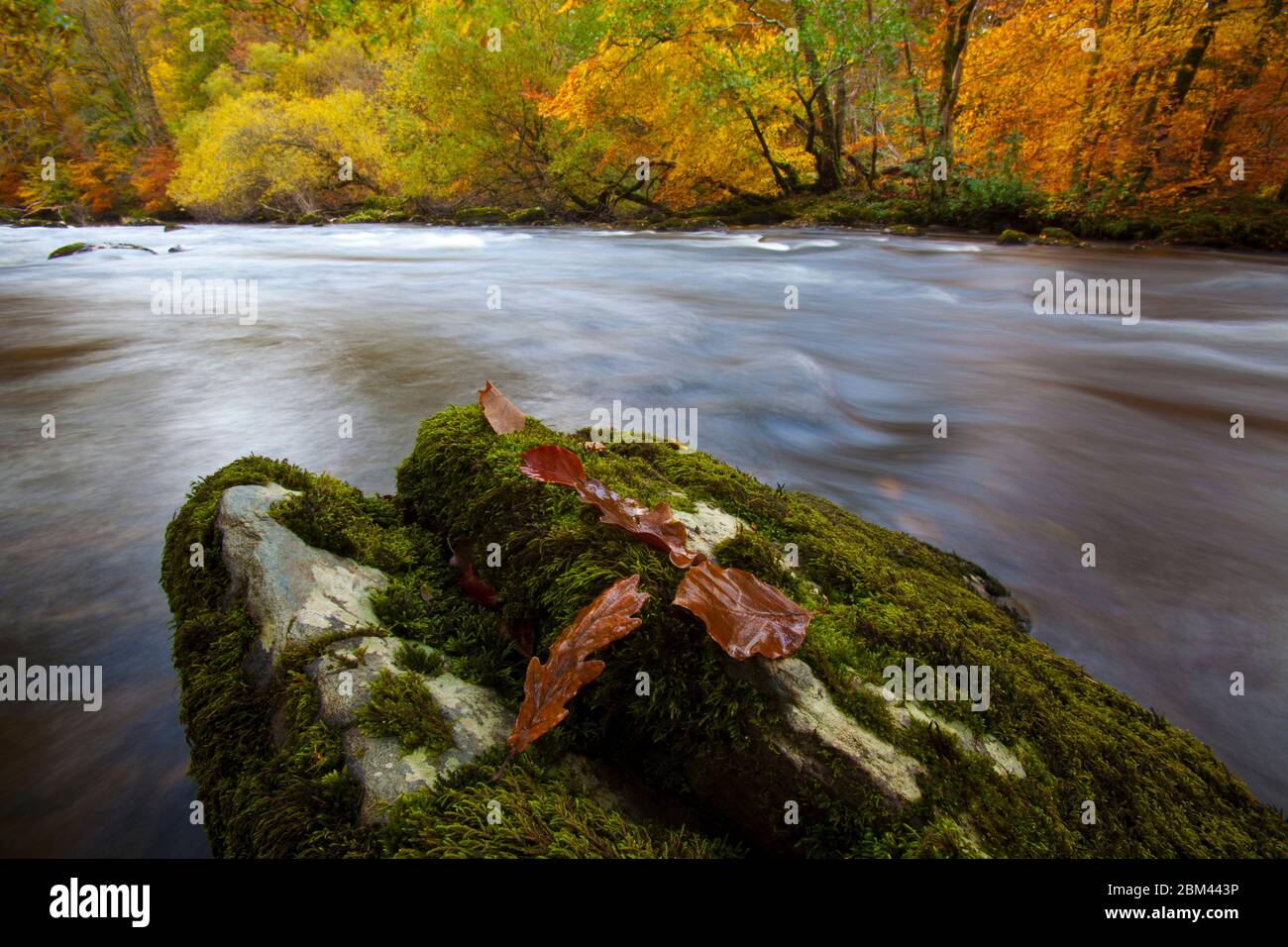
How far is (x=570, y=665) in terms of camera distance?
1453mm

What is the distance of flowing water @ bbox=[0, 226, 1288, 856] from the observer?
103 inches

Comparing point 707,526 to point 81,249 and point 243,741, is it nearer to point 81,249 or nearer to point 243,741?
point 243,741

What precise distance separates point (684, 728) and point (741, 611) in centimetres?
31

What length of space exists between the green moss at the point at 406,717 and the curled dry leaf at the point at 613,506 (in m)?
0.67

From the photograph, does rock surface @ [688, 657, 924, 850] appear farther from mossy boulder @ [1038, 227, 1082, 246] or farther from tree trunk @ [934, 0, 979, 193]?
tree trunk @ [934, 0, 979, 193]

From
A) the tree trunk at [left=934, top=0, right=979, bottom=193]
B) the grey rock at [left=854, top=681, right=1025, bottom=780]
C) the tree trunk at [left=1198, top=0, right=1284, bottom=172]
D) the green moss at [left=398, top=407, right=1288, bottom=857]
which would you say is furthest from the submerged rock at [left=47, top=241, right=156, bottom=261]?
the tree trunk at [left=1198, top=0, right=1284, bottom=172]

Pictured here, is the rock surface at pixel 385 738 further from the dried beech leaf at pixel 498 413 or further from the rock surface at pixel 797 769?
the dried beech leaf at pixel 498 413

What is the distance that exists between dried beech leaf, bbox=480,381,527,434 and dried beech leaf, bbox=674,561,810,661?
1074 mm

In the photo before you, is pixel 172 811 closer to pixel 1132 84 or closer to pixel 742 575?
pixel 742 575

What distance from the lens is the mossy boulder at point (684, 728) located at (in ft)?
4.38

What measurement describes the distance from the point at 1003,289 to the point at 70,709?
12657 mm

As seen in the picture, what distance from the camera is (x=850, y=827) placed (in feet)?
4.55

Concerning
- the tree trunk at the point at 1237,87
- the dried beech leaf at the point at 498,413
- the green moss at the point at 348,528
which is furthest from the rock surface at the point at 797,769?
the tree trunk at the point at 1237,87
